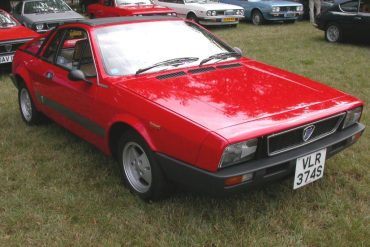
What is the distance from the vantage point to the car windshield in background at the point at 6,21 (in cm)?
841

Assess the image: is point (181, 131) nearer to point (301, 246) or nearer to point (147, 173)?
point (147, 173)

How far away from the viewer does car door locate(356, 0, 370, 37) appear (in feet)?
32.8

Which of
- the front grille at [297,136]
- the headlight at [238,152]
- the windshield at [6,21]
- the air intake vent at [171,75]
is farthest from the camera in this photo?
the windshield at [6,21]

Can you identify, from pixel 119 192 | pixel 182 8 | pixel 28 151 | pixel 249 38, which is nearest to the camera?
pixel 119 192

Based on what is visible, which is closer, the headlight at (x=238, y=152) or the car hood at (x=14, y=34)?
the headlight at (x=238, y=152)

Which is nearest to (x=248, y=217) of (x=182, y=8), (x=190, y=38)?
(x=190, y=38)

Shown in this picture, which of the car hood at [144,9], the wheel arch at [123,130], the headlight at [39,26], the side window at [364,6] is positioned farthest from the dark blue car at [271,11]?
the wheel arch at [123,130]

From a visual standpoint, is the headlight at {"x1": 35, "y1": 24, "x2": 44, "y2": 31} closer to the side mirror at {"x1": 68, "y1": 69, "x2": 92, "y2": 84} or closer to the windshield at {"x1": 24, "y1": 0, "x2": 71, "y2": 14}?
the windshield at {"x1": 24, "y1": 0, "x2": 71, "y2": 14}

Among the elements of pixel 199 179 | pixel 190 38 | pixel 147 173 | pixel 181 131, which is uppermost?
pixel 190 38

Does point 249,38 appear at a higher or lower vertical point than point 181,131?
lower

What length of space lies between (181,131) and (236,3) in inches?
559

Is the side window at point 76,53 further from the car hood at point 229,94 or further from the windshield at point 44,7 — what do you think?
the windshield at point 44,7

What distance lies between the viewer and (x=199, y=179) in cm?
279

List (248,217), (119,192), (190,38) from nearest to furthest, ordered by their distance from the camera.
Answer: (248,217)
(119,192)
(190,38)
